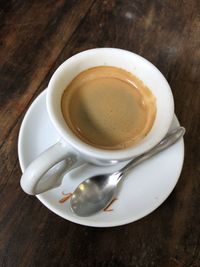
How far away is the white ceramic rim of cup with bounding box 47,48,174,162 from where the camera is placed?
2.13ft

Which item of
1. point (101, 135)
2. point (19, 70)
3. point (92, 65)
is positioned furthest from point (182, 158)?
point (19, 70)

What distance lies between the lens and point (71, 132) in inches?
27.2

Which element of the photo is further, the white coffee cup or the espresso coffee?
the espresso coffee

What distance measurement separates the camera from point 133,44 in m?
0.95

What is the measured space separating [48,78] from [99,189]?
0.31 meters

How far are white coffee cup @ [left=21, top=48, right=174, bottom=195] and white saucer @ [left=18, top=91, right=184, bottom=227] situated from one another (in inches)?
1.9

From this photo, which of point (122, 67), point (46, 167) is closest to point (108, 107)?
point (122, 67)

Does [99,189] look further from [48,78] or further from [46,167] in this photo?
[48,78]

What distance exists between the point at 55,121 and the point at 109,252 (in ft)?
0.95

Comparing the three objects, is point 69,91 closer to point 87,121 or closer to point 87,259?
point 87,121

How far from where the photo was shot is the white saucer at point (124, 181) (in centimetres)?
73

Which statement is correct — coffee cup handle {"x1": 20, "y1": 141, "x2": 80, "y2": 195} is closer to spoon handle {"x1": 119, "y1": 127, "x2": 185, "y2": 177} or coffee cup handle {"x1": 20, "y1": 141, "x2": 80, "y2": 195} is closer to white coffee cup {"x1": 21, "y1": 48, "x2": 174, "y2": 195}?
white coffee cup {"x1": 21, "y1": 48, "x2": 174, "y2": 195}

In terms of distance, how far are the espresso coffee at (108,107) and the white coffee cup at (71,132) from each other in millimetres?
22

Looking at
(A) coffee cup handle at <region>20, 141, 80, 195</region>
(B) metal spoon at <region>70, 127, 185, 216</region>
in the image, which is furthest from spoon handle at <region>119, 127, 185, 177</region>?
(A) coffee cup handle at <region>20, 141, 80, 195</region>
